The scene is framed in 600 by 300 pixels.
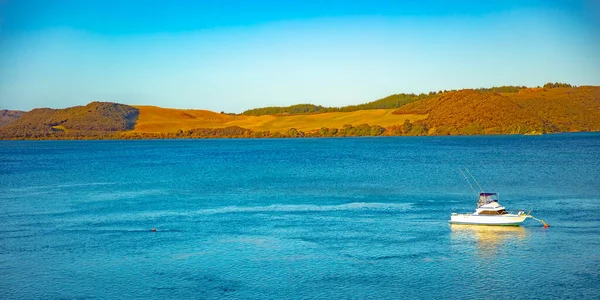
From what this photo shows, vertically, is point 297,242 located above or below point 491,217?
below

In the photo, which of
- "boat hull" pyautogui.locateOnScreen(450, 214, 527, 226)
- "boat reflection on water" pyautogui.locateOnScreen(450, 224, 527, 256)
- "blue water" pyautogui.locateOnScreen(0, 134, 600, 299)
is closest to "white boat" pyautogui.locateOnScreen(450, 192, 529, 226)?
"boat hull" pyautogui.locateOnScreen(450, 214, 527, 226)

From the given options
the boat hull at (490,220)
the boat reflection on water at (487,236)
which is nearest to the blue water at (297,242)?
the boat reflection on water at (487,236)

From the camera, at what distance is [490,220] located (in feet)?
147

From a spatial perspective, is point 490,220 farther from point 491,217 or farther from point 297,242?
point 297,242

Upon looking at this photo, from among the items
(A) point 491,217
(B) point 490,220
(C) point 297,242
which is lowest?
(C) point 297,242

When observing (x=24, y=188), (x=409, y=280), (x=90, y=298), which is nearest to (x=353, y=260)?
(x=409, y=280)

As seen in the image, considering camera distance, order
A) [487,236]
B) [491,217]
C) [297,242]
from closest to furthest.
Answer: [297,242] < [487,236] < [491,217]

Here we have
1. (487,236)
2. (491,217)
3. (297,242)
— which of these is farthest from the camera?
(491,217)

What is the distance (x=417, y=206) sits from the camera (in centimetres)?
5406

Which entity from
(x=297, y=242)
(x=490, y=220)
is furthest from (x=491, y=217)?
(x=297, y=242)

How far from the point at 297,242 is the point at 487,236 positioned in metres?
12.9

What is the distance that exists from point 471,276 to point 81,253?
22.8 m

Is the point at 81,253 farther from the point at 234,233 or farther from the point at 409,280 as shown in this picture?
the point at 409,280

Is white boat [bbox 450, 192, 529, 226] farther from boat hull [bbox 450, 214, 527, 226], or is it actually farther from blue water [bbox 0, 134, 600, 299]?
blue water [bbox 0, 134, 600, 299]
